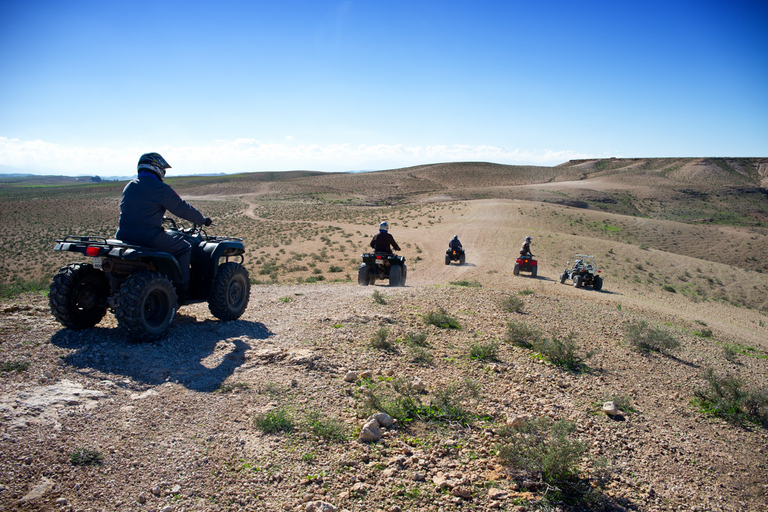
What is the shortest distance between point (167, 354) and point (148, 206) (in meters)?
2.18

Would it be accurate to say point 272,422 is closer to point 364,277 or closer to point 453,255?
point 364,277

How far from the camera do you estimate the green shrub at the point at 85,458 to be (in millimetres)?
3393

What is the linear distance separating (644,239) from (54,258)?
45.7 meters

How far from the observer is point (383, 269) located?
1431 centimetres

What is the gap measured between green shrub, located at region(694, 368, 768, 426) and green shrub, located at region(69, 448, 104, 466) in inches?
282

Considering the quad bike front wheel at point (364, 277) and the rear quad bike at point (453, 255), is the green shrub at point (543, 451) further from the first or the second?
the rear quad bike at point (453, 255)

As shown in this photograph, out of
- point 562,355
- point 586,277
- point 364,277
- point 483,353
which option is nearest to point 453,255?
point 586,277

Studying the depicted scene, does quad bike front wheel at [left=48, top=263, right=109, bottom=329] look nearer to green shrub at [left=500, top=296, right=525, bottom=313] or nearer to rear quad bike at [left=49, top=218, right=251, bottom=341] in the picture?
rear quad bike at [left=49, top=218, right=251, bottom=341]

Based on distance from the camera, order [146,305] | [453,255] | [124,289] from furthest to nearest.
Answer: [453,255] → [146,305] → [124,289]

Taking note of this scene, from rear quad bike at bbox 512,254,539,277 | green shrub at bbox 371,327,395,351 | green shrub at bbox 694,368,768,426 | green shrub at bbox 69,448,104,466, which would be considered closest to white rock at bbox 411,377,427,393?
green shrub at bbox 371,327,395,351

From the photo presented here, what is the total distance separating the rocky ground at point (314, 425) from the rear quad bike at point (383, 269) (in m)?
6.15

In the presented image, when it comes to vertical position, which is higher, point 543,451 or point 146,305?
point 146,305

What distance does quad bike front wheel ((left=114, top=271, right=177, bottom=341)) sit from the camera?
5.64 meters

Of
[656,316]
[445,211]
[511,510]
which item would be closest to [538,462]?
[511,510]
